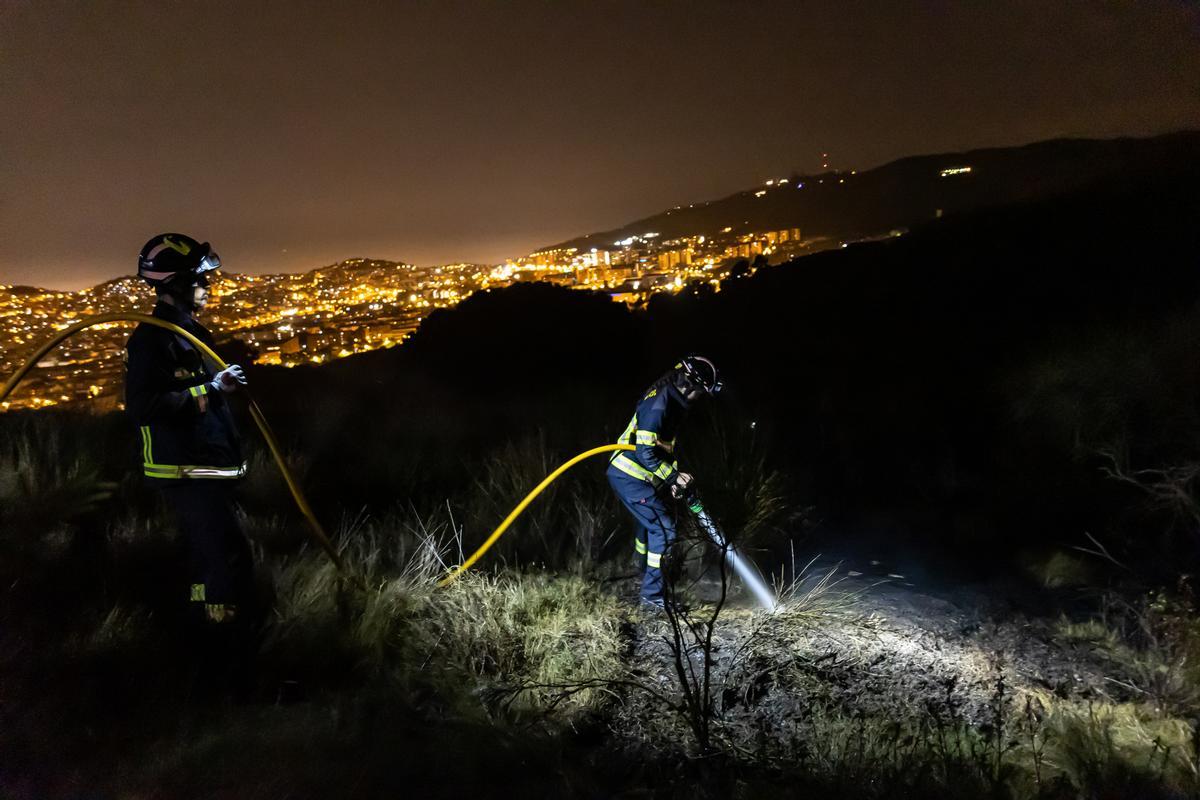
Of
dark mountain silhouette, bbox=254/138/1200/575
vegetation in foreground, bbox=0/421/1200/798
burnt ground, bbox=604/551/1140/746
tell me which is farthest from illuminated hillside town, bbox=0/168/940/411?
burnt ground, bbox=604/551/1140/746

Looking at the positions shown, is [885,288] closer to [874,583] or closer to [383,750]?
[874,583]

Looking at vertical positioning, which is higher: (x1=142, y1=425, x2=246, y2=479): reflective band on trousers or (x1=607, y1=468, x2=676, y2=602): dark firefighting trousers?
(x1=142, y1=425, x2=246, y2=479): reflective band on trousers

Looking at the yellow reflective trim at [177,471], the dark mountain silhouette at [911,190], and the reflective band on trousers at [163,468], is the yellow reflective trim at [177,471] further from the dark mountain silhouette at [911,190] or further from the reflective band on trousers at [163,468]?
the dark mountain silhouette at [911,190]

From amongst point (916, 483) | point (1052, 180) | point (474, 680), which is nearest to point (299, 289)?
point (916, 483)

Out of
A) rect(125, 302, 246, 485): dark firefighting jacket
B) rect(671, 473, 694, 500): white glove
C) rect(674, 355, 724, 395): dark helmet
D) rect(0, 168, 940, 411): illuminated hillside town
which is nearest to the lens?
rect(125, 302, 246, 485): dark firefighting jacket

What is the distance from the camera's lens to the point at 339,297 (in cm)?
2491

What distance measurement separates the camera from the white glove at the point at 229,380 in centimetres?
351

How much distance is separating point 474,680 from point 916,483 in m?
7.19

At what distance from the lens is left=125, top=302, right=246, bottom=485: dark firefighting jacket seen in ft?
11.2

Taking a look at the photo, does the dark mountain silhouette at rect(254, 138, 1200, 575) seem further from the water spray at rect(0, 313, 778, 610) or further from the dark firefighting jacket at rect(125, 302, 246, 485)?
the dark firefighting jacket at rect(125, 302, 246, 485)

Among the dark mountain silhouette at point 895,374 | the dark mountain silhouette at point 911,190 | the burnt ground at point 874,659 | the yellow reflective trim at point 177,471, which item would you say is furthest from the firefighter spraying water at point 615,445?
the dark mountain silhouette at point 911,190

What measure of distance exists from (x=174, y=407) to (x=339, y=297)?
2295 centimetres

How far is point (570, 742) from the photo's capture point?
12.0 ft

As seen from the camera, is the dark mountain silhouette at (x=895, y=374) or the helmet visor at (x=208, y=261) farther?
the dark mountain silhouette at (x=895, y=374)
